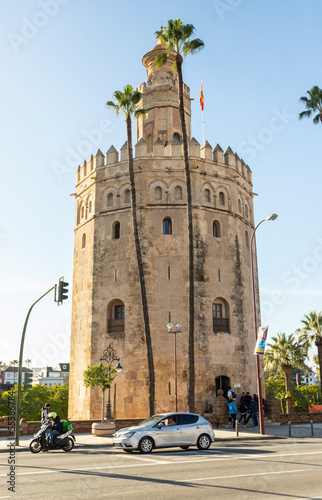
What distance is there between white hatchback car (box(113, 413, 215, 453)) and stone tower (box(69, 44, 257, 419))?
11239mm

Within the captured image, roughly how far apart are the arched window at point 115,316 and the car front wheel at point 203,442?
528 inches

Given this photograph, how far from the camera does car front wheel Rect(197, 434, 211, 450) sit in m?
15.3

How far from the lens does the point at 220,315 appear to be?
29172mm

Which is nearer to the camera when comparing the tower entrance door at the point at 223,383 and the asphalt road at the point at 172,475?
the asphalt road at the point at 172,475

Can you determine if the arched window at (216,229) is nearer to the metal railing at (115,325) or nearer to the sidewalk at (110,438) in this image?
the metal railing at (115,325)

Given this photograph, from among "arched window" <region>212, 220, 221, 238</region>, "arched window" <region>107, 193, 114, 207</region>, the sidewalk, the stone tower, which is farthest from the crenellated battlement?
the sidewalk

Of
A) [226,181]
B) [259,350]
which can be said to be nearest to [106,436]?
[259,350]

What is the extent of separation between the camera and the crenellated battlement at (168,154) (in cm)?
3050

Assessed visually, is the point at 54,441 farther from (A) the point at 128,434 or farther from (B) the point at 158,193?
(B) the point at 158,193

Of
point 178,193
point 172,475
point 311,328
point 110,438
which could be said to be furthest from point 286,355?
point 172,475

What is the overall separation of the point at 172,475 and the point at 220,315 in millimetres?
19646

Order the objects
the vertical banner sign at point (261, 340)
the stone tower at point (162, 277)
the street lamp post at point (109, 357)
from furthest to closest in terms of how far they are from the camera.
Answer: the stone tower at point (162, 277) → the street lamp post at point (109, 357) → the vertical banner sign at point (261, 340)

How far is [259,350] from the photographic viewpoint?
773 inches

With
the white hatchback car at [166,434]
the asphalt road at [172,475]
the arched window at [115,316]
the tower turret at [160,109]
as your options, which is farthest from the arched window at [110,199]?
the asphalt road at [172,475]
